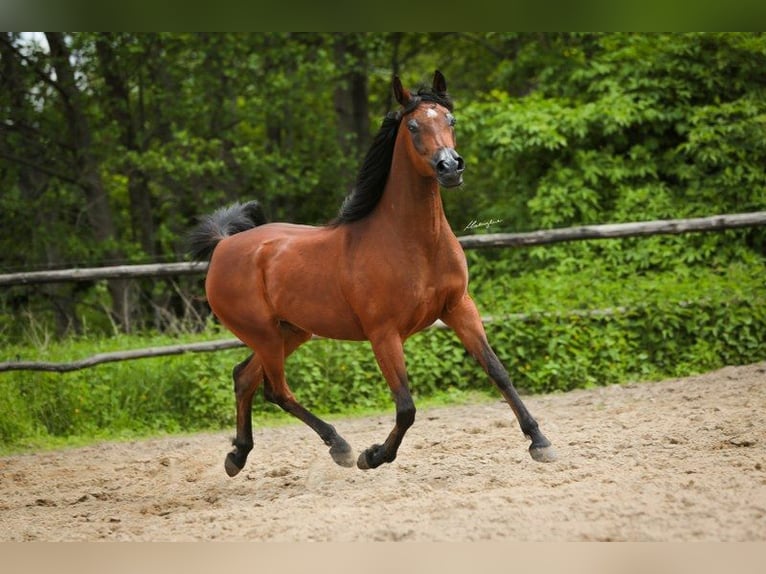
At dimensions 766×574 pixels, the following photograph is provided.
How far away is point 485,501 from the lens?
4.32 m

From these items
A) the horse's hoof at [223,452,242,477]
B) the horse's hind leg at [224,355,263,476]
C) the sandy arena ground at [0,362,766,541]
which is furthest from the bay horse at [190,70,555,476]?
the horse's hoof at [223,452,242,477]

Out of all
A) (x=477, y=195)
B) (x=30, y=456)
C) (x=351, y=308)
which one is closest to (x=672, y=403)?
(x=351, y=308)

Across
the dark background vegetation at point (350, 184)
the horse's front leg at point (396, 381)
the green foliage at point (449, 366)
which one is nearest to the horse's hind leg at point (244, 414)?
the horse's front leg at point (396, 381)

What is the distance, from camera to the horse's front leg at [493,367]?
4852mm

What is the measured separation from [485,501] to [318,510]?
0.82m

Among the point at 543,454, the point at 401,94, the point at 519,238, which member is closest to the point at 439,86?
the point at 401,94

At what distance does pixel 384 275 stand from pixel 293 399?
1.18 m

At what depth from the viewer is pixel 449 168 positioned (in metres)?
4.31

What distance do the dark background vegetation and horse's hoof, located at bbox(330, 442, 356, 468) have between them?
2703 mm

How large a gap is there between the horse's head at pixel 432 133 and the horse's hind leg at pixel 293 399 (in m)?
1.51

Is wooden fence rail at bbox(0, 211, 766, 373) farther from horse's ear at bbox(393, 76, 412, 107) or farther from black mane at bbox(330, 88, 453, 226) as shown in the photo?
horse's ear at bbox(393, 76, 412, 107)

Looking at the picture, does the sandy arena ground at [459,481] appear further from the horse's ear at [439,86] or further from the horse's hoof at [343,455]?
the horse's ear at [439,86]

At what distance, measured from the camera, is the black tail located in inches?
235

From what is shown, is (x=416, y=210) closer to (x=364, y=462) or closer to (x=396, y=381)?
(x=396, y=381)
